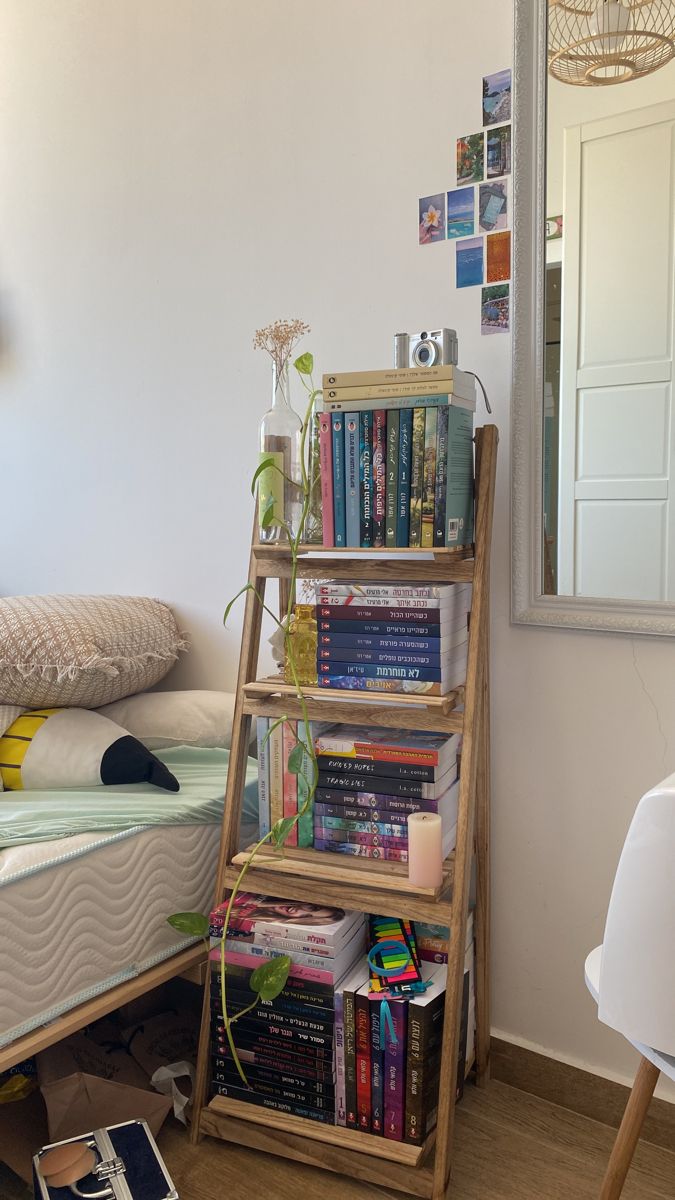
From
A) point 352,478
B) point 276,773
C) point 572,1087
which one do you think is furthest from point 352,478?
point 572,1087

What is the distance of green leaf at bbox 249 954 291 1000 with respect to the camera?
1512mm

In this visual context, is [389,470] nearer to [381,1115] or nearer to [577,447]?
[577,447]

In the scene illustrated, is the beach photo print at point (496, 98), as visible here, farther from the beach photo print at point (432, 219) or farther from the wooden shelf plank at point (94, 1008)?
the wooden shelf plank at point (94, 1008)

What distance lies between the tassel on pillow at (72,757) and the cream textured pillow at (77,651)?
6 cm

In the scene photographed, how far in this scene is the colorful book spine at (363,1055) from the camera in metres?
1.50

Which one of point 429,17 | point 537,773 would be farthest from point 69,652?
point 429,17

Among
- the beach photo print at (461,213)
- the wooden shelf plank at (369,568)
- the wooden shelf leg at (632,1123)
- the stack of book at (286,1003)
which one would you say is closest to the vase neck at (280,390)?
the wooden shelf plank at (369,568)

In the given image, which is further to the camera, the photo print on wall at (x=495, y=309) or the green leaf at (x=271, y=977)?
the photo print on wall at (x=495, y=309)

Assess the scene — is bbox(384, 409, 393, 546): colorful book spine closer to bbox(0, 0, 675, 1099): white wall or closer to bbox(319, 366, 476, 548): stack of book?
bbox(319, 366, 476, 548): stack of book

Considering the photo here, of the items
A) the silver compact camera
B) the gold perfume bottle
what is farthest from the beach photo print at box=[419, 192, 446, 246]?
the gold perfume bottle

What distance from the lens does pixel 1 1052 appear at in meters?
1.35

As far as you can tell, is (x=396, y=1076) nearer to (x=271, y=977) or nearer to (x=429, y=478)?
(x=271, y=977)

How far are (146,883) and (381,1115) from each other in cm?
52

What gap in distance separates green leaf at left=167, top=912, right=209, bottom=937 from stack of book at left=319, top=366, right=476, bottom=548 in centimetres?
66
